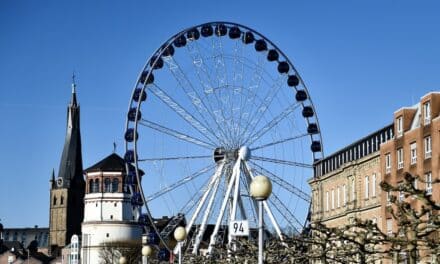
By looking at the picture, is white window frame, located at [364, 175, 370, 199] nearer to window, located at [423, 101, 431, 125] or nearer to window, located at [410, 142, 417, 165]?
window, located at [410, 142, 417, 165]

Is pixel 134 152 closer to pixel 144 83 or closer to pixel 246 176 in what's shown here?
pixel 144 83

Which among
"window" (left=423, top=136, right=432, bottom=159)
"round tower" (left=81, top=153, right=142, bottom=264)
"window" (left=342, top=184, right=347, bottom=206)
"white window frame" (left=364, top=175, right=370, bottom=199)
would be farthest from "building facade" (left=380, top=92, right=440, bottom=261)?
"round tower" (left=81, top=153, right=142, bottom=264)

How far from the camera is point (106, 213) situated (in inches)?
6422

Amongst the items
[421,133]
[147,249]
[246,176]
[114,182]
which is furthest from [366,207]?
[114,182]

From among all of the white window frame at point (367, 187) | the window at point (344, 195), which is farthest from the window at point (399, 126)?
the window at point (344, 195)

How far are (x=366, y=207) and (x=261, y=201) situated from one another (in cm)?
4592

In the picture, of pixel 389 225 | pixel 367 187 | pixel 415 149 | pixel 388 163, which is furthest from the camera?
pixel 367 187

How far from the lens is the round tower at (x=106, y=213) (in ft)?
529

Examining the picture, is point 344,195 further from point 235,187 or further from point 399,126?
point 399,126

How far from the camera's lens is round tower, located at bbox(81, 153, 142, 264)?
16115cm

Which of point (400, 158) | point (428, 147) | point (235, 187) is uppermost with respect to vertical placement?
point (400, 158)

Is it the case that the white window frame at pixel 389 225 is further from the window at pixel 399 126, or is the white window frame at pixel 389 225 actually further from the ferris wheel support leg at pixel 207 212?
the ferris wheel support leg at pixel 207 212

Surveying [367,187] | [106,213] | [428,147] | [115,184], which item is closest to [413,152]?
[428,147]

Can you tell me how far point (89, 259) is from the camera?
16450 centimetres
